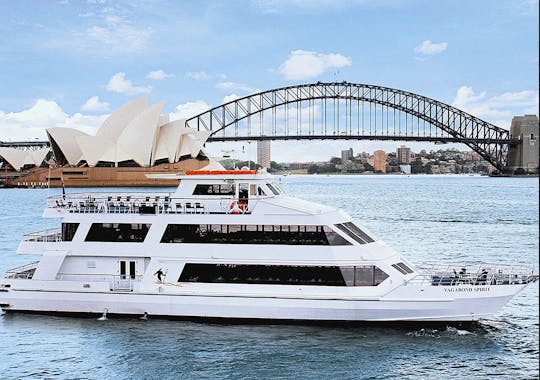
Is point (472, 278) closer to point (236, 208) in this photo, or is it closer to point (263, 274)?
point (263, 274)

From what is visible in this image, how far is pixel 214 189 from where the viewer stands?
2120 centimetres

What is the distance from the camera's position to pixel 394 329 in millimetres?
19062

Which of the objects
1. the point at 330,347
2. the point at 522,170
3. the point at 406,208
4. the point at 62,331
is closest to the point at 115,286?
the point at 62,331

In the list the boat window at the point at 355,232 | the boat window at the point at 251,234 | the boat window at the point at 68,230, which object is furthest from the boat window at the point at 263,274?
the boat window at the point at 68,230

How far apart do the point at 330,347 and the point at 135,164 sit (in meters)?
97.3

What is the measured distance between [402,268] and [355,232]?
1715 mm

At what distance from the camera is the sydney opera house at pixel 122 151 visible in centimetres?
10600

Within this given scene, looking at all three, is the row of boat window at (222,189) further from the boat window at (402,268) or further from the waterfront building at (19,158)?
the waterfront building at (19,158)

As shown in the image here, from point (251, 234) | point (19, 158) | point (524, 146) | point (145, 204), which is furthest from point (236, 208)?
point (524, 146)

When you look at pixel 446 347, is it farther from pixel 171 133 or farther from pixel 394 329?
pixel 171 133

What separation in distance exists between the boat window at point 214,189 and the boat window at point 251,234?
127cm

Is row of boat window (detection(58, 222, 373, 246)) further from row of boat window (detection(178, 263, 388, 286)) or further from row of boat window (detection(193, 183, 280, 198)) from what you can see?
row of boat window (detection(193, 183, 280, 198))

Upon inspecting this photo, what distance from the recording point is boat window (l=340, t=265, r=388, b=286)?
1919cm

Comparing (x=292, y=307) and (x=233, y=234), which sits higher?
(x=233, y=234)
